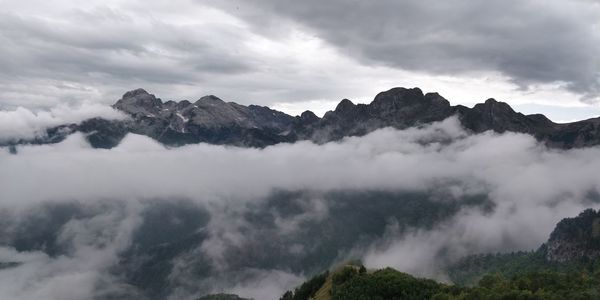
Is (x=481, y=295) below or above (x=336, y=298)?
above

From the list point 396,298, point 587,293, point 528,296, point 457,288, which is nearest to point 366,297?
point 396,298

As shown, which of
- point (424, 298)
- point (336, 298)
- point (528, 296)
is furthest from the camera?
point (336, 298)

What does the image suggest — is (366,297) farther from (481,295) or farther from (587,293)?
(587,293)

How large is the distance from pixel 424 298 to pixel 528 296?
38171 mm

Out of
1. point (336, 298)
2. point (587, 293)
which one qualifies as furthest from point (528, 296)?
point (336, 298)

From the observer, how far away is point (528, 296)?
15788cm

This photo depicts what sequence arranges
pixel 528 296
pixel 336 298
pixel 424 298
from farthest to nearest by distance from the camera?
pixel 336 298 → pixel 424 298 → pixel 528 296

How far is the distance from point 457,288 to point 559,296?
134ft

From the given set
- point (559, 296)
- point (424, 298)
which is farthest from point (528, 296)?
point (424, 298)

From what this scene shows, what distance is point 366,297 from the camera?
187625 millimetres

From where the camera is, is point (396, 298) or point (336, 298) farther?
point (336, 298)

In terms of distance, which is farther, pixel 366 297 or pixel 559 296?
pixel 366 297

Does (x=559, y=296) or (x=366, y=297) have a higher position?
(x=559, y=296)

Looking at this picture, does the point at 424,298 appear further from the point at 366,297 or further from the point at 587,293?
the point at 587,293
